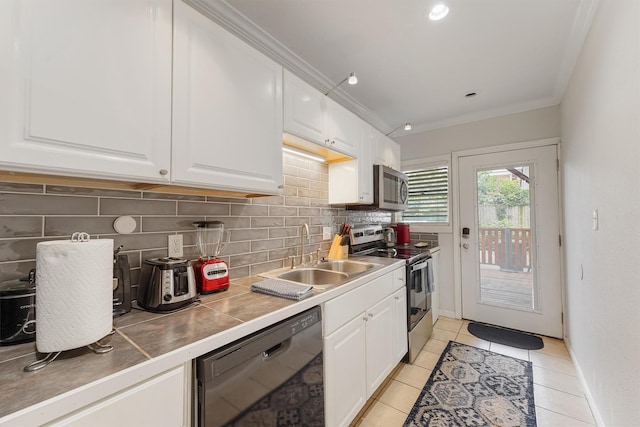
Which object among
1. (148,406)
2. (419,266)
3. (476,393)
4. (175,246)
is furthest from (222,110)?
(476,393)

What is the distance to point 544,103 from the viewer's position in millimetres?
2760

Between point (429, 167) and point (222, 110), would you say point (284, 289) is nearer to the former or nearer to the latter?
point (222, 110)

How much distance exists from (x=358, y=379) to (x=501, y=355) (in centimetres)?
165

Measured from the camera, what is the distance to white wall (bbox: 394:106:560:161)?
2777 mm

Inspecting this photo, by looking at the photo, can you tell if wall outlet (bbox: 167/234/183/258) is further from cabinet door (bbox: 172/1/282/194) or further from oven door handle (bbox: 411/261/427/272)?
oven door handle (bbox: 411/261/427/272)

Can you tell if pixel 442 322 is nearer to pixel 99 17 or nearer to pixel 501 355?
pixel 501 355

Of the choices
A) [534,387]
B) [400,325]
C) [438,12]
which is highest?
[438,12]

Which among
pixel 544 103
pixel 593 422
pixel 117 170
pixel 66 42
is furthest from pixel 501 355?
pixel 66 42

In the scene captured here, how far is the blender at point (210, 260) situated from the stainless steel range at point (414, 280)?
132 centimetres

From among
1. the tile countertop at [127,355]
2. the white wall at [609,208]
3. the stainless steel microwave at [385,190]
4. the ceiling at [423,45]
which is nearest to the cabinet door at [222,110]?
the ceiling at [423,45]

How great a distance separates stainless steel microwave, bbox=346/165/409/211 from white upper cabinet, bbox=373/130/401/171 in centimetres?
12

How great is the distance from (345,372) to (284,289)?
2.05ft

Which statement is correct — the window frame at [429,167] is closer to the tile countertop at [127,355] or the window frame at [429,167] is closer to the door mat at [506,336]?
the door mat at [506,336]

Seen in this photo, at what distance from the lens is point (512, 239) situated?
2.91 m
